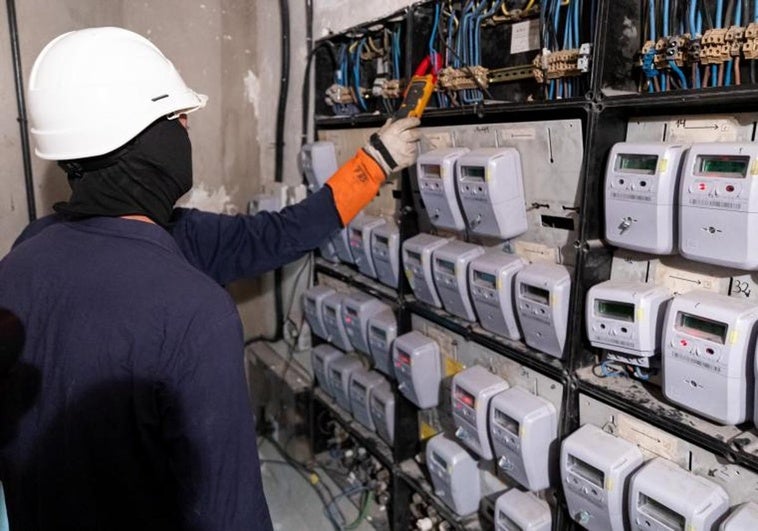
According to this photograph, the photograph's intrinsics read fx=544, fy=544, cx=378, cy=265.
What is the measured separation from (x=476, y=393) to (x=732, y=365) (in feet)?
2.15

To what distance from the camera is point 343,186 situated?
5.77ft

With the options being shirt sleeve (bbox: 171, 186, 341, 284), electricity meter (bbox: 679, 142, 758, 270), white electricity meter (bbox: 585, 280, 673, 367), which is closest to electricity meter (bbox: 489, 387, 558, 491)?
white electricity meter (bbox: 585, 280, 673, 367)

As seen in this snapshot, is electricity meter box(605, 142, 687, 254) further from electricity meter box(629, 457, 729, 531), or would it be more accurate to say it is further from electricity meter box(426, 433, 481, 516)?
electricity meter box(426, 433, 481, 516)

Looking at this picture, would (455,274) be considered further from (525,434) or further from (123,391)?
(123,391)

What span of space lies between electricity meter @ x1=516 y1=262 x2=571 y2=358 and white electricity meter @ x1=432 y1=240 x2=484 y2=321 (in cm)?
20

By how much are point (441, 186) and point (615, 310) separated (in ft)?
1.91

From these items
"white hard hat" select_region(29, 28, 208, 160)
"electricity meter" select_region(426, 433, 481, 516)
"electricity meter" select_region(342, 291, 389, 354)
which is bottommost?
"electricity meter" select_region(426, 433, 481, 516)

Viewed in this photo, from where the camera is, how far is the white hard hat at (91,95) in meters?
0.99

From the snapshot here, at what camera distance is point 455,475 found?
165cm

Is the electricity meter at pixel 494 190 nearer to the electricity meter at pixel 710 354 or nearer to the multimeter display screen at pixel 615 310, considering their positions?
the multimeter display screen at pixel 615 310

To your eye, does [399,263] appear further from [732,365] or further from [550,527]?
[732,365]

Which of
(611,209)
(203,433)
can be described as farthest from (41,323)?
(611,209)

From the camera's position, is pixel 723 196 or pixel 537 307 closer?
pixel 723 196

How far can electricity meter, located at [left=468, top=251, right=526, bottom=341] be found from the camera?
1.43 meters
